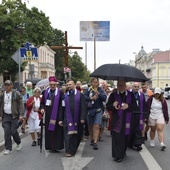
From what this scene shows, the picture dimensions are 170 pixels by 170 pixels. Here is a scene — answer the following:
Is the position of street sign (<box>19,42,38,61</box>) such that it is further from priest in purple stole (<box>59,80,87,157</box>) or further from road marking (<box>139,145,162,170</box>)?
road marking (<box>139,145,162,170</box>)

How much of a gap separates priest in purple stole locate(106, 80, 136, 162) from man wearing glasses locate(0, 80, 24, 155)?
226cm

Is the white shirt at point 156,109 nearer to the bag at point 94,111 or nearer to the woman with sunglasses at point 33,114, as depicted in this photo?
the bag at point 94,111

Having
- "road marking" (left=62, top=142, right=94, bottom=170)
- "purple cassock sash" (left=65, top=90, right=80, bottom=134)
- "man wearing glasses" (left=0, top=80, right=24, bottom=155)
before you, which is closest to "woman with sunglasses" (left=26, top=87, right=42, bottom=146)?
"man wearing glasses" (left=0, top=80, right=24, bottom=155)

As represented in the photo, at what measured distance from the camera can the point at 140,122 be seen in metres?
9.02

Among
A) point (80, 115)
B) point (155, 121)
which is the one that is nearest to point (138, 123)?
point (155, 121)

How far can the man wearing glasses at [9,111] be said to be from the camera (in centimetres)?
848

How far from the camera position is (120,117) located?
25.0 feet

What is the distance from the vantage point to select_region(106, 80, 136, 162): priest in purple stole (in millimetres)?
7504

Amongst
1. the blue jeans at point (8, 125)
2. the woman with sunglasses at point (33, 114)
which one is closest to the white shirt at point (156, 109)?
the woman with sunglasses at point (33, 114)

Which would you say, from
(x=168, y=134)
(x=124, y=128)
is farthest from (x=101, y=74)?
(x=168, y=134)

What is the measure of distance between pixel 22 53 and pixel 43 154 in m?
7.54

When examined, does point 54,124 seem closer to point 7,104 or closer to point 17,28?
point 7,104

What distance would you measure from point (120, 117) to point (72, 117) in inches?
45.7

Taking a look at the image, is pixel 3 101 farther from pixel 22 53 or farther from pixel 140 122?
pixel 22 53
